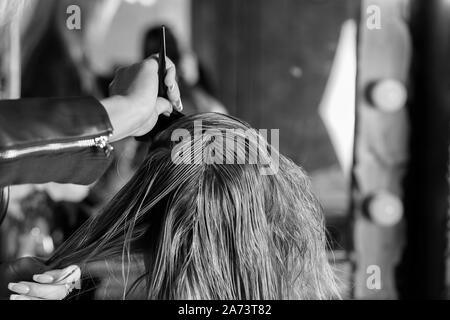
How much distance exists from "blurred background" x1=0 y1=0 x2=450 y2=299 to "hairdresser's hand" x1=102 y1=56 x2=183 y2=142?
0.07 metres

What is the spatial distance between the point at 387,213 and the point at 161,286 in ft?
1.39

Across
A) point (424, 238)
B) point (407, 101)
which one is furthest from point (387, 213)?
point (407, 101)

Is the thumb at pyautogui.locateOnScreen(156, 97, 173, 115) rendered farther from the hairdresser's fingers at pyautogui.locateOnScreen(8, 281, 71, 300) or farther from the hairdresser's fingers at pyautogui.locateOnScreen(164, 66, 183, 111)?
the hairdresser's fingers at pyautogui.locateOnScreen(8, 281, 71, 300)

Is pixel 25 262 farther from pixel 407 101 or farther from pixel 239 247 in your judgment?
pixel 407 101

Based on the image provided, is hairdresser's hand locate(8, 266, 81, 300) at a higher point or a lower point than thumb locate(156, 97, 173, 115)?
lower

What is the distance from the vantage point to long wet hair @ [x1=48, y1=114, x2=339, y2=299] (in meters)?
0.93

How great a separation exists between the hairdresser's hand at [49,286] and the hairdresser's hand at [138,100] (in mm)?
271

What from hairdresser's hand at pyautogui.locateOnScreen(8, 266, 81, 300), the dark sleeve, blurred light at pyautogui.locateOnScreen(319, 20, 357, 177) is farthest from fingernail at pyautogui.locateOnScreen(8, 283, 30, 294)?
blurred light at pyautogui.locateOnScreen(319, 20, 357, 177)

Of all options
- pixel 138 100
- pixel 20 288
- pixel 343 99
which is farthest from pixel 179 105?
pixel 20 288

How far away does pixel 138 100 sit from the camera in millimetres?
792

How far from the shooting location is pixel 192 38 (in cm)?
103

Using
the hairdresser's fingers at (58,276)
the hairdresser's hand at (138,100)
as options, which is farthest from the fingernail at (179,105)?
the hairdresser's fingers at (58,276)

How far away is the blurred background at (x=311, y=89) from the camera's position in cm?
101

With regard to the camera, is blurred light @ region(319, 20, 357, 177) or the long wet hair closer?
the long wet hair
